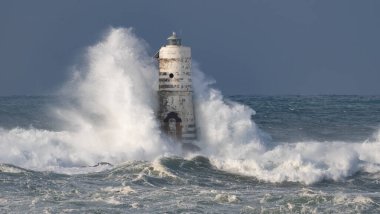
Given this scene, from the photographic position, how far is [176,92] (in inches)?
1118

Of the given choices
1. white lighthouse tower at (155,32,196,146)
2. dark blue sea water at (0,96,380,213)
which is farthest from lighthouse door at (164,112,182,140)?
dark blue sea water at (0,96,380,213)

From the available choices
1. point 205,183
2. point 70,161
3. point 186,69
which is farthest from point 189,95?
point 205,183

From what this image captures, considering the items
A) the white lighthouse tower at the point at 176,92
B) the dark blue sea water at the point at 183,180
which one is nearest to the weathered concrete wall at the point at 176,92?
the white lighthouse tower at the point at 176,92

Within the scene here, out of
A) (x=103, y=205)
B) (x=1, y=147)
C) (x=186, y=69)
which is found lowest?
(x=103, y=205)

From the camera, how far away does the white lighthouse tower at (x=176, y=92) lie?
2828 cm

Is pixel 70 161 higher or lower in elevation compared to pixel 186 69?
lower

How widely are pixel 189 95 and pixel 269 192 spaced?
7904 millimetres

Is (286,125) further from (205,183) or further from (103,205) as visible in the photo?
(103,205)

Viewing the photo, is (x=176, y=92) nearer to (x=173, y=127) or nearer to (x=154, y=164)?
(x=173, y=127)

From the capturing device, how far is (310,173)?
24.1 meters

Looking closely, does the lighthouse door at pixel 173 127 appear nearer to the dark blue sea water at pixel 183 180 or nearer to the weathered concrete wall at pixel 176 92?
the weathered concrete wall at pixel 176 92

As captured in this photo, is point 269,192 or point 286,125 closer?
point 269,192

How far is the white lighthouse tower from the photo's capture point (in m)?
28.3

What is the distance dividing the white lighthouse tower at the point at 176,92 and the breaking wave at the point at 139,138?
1.41 ft
